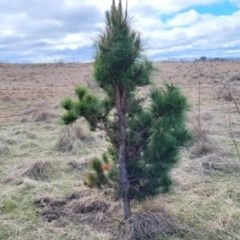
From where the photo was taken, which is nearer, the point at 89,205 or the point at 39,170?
the point at 89,205

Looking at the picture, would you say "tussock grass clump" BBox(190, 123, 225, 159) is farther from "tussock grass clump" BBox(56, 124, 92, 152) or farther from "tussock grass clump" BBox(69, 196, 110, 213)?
"tussock grass clump" BBox(69, 196, 110, 213)

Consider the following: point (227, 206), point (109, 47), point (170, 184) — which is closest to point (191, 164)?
point (227, 206)

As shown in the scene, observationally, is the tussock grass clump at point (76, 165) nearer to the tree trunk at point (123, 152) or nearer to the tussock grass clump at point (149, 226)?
the tree trunk at point (123, 152)

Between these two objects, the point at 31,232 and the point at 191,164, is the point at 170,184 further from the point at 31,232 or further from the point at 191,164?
the point at 191,164

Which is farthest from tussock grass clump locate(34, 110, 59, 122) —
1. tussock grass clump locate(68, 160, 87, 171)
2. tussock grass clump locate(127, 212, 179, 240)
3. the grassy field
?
tussock grass clump locate(127, 212, 179, 240)

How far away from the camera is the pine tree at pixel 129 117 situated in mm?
3225

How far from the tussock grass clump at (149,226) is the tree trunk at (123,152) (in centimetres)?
16

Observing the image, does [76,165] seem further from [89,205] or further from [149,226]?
[149,226]

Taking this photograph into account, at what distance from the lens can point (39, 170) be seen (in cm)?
526

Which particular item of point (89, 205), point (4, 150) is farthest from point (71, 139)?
point (89, 205)

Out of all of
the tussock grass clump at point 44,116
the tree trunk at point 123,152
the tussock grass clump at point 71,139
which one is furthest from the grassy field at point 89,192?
the tussock grass clump at point 44,116

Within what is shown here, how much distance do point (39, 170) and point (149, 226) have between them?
231 centimetres

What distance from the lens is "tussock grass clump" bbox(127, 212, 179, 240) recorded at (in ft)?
11.0

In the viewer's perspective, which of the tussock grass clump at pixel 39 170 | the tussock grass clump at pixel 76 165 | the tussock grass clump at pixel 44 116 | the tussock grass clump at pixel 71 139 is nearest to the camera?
the tussock grass clump at pixel 39 170
